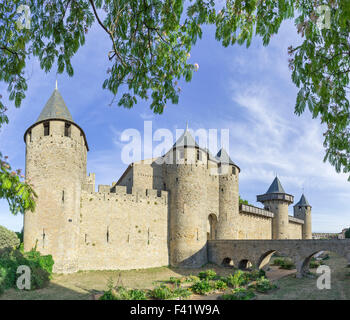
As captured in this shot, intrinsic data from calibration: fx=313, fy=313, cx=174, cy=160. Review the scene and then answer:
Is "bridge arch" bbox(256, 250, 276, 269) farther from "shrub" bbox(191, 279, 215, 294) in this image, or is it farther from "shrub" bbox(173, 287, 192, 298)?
"shrub" bbox(173, 287, 192, 298)

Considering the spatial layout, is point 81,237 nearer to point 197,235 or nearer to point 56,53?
point 197,235

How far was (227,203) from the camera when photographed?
90.6ft

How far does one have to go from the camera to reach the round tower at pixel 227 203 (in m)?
27.2

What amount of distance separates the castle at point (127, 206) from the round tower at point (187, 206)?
0.25 ft

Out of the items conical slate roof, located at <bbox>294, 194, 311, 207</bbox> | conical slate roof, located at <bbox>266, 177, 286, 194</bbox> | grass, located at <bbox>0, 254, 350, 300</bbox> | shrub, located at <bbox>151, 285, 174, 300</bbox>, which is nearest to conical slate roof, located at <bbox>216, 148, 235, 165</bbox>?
grass, located at <bbox>0, 254, 350, 300</bbox>

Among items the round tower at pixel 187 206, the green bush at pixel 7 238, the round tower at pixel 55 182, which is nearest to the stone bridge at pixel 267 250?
the round tower at pixel 187 206

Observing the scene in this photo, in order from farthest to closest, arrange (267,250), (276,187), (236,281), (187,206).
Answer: (276,187) → (187,206) → (267,250) → (236,281)

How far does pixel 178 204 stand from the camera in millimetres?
24969

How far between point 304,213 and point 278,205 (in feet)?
30.9

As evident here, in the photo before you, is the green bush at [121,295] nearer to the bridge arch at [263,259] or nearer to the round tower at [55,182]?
the round tower at [55,182]

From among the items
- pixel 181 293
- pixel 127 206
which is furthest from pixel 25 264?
pixel 127 206

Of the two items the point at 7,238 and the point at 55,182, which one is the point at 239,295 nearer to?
the point at 55,182
